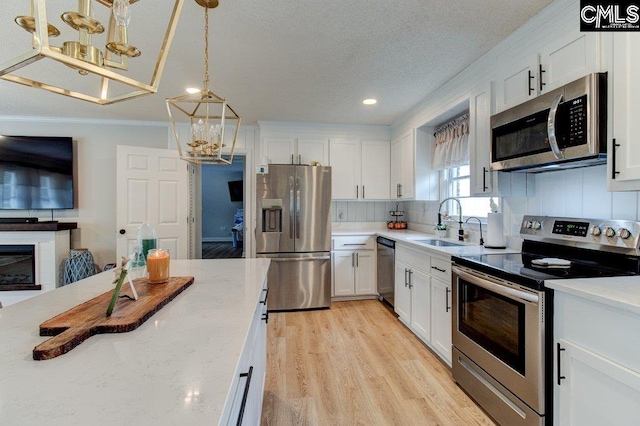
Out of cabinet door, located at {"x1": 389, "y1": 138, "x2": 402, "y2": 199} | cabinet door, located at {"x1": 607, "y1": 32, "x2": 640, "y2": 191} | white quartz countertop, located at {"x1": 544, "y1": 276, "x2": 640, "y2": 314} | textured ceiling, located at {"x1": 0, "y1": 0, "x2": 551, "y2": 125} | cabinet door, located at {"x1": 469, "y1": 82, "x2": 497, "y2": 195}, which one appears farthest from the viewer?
cabinet door, located at {"x1": 389, "y1": 138, "x2": 402, "y2": 199}

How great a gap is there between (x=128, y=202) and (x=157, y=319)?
3555 mm

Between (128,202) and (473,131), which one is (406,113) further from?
(128,202)

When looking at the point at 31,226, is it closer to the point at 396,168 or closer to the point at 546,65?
the point at 396,168

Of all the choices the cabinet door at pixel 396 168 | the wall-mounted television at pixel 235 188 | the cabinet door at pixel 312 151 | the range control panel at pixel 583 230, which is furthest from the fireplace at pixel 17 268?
the wall-mounted television at pixel 235 188

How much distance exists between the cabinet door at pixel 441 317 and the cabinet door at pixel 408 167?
1489 mm

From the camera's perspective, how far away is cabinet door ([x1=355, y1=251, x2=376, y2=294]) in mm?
4113

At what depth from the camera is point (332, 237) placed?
4023mm

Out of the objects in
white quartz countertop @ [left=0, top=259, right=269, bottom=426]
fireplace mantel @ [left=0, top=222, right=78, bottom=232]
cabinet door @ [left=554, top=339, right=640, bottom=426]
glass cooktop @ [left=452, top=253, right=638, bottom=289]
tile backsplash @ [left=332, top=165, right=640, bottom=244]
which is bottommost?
cabinet door @ [left=554, top=339, right=640, bottom=426]

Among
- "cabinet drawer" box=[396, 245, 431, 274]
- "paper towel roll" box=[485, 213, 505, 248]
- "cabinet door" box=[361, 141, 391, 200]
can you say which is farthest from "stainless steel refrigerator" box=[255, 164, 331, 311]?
"paper towel roll" box=[485, 213, 505, 248]

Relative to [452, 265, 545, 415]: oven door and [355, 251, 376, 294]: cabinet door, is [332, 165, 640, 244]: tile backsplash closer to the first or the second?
[452, 265, 545, 415]: oven door

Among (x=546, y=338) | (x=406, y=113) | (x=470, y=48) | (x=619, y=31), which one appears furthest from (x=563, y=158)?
(x=406, y=113)

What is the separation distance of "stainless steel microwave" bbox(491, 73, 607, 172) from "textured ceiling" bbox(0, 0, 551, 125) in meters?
0.60

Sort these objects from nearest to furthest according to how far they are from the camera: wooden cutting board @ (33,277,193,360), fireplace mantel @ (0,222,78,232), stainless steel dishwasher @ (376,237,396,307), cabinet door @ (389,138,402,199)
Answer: wooden cutting board @ (33,277,193,360), stainless steel dishwasher @ (376,237,396,307), fireplace mantel @ (0,222,78,232), cabinet door @ (389,138,402,199)

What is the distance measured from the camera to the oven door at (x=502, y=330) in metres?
1.52
